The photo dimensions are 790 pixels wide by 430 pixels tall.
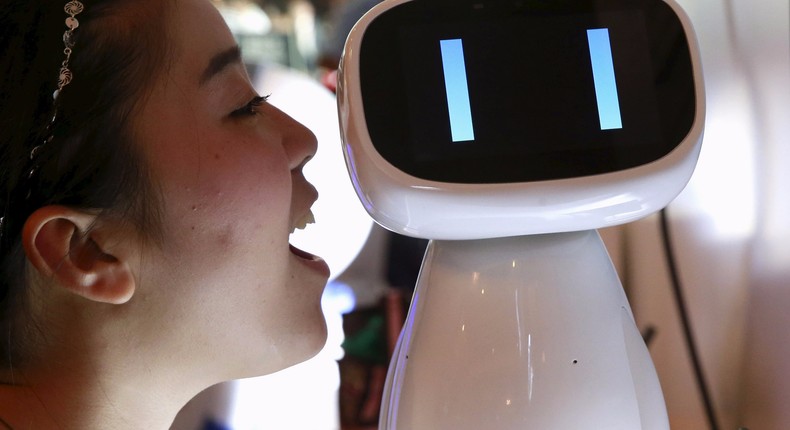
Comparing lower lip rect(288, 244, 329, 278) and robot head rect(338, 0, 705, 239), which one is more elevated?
robot head rect(338, 0, 705, 239)

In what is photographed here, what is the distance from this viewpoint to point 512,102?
1.52 ft

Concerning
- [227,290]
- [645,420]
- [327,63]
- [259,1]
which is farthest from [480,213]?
[259,1]

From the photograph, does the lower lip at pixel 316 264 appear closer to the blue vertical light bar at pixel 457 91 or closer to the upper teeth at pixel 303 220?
the upper teeth at pixel 303 220

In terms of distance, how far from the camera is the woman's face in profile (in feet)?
2.06

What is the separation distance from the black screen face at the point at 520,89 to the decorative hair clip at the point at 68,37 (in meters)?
0.27

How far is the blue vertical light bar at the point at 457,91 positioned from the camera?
46 cm

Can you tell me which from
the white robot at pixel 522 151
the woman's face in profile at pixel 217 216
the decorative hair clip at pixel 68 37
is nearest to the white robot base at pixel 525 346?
the white robot at pixel 522 151

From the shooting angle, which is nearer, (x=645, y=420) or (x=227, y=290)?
(x=645, y=420)

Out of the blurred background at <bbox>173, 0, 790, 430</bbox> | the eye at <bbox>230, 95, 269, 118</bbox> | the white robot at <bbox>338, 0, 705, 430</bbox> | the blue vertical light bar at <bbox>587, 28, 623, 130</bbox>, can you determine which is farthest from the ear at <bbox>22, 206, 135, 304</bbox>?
the blurred background at <bbox>173, 0, 790, 430</bbox>

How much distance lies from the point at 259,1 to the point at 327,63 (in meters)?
0.36

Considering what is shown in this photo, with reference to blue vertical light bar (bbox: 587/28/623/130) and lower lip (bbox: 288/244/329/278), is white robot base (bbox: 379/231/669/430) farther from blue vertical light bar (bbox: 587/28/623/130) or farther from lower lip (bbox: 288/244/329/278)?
lower lip (bbox: 288/244/329/278)

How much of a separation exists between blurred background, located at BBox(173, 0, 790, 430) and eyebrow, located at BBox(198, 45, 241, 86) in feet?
1.64

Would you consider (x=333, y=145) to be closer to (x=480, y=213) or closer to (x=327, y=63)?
(x=327, y=63)

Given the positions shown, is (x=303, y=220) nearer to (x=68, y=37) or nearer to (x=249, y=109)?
(x=249, y=109)
